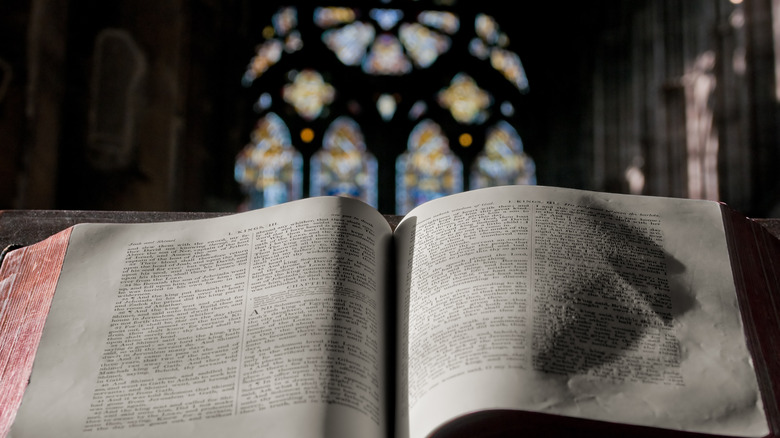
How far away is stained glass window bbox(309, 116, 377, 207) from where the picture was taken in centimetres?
1205

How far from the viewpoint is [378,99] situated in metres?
12.5

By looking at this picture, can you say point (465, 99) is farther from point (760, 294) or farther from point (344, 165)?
point (760, 294)

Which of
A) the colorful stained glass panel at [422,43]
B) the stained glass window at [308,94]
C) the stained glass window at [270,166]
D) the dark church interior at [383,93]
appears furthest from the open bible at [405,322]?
the colorful stained glass panel at [422,43]

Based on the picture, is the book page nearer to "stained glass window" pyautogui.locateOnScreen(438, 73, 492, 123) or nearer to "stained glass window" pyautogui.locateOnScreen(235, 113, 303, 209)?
"stained glass window" pyautogui.locateOnScreen(235, 113, 303, 209)

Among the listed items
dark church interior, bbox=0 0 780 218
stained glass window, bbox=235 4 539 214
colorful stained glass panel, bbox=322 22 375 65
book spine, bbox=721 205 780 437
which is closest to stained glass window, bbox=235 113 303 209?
stained glass window, bbox=235 4 539 214

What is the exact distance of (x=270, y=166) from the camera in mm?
12164

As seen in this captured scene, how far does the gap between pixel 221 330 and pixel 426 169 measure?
435 inches

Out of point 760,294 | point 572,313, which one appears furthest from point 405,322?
point 760,294

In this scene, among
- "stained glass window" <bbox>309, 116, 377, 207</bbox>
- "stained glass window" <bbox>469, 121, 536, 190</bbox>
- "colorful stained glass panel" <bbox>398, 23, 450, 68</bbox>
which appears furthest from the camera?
"colorful stained glass panel" <bbox>398, 23, 450, 68</bbox>

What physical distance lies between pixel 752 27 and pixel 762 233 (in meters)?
6.00

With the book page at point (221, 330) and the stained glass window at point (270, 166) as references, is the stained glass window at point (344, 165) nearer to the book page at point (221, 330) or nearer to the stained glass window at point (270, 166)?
the stained glass window at point (270, 166)

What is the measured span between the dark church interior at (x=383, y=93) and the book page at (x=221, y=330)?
3497 millimetres

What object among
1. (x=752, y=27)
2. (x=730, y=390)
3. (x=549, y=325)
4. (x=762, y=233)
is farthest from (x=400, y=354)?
(x=752, y=27)

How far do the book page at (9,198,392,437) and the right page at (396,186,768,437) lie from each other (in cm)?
7
